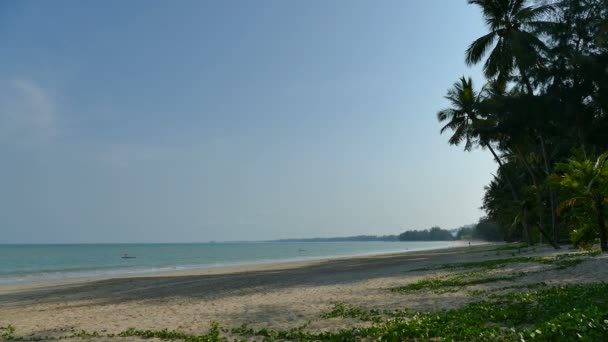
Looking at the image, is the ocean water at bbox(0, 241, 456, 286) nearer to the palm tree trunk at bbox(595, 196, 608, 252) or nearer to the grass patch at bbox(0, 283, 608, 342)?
the grass patch at bbox(0, 283, 608, 342)

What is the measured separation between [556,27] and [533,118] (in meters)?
5.20

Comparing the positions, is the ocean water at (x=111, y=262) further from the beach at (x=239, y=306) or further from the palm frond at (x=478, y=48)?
the palm frond at (x=478, y=48)

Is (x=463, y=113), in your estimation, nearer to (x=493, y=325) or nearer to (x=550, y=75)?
(x=550, y=75)

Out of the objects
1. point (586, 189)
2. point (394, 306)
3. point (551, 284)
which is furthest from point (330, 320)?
Result: point (586, 189)

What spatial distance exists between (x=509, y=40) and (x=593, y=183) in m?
10.5

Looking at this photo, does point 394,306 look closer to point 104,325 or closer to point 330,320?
point 330,320

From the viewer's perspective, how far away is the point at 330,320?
891 centimetres

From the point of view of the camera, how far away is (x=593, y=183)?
18297 millimetres

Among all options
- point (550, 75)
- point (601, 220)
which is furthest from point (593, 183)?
point (550, 75)

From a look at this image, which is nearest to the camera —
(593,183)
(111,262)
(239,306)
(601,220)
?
(239,306)

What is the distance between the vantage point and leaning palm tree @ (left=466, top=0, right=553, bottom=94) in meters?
24.1

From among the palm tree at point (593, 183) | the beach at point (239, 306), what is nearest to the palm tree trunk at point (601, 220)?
the palm tree at point (593, 183)

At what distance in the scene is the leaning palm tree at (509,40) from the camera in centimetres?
2409

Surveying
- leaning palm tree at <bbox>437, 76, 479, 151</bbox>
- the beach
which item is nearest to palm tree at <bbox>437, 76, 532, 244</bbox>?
leaning palm tree at <bbox>437, 76, 479, 151</bbox>
